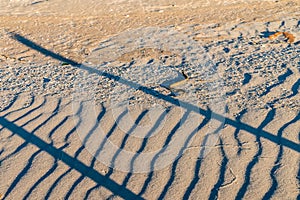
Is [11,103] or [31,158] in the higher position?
[11,103]

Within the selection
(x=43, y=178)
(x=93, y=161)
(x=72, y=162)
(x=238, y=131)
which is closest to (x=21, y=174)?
(x=43, y=178)

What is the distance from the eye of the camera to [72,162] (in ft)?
17.7

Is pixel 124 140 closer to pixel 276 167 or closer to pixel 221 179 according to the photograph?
pixel 221 179

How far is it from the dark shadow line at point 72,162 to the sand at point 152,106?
0.02 metres

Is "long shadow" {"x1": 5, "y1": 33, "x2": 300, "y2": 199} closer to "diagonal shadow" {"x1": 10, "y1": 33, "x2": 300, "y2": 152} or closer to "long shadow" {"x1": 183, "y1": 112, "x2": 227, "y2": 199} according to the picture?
"diagonal shadow" {"x1": 10, "y1": 33, "x2": 300, "y2": 152}

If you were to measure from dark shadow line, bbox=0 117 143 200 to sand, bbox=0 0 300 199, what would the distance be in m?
0.02

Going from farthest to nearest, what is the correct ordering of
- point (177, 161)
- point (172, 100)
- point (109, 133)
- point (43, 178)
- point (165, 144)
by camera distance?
point (172, 100) → point (109, 133) → point (165, 144) → point (177, 161) → point (43, 178)

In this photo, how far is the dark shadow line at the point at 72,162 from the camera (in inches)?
193

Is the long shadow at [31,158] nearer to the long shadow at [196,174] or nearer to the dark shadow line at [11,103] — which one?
the dark shadow line at [11,103]

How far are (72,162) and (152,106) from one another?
1571mm

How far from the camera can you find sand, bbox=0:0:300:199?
16.5ft

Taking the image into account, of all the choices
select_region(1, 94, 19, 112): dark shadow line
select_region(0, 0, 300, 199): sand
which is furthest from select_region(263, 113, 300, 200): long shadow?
select_region(1, 94, 19, 112): dark shadow line

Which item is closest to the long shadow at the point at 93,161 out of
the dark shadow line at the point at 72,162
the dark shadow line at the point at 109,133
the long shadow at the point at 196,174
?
the dark shadow line at the point at 72,162

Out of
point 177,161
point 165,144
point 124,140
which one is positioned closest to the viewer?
point 177,161
